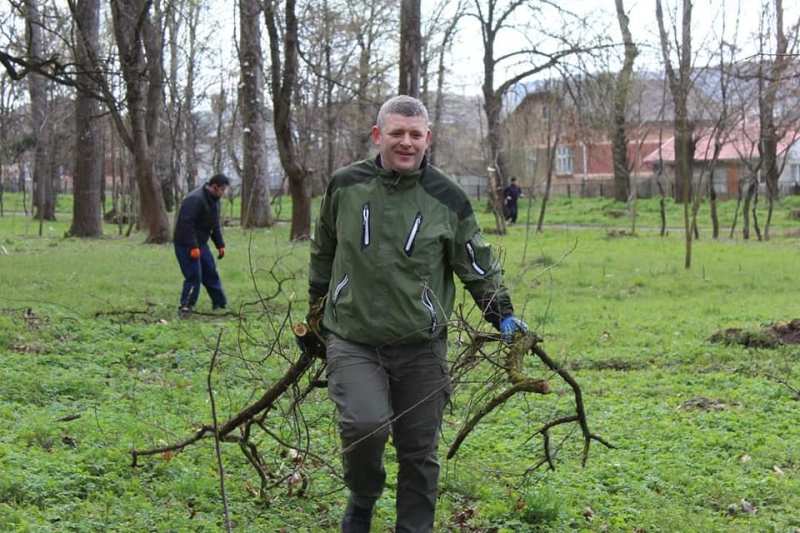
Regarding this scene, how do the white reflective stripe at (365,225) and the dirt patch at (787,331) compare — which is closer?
the white reflective stripe at (365,225)

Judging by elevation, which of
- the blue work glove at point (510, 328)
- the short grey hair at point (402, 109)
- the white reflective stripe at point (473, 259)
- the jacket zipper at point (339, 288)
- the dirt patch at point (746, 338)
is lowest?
the dirt patch at point (746, 338)

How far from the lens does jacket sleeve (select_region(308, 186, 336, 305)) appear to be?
4.54 m

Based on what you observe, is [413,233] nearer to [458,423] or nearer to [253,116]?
[458,423]

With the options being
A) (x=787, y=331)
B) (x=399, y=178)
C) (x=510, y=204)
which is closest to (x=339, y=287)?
(x=399, y=178)

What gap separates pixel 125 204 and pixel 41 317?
23.8m

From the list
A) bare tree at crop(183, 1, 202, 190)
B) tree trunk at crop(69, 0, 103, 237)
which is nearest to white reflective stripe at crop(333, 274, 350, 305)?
tree trunk at crop(69, 0, 103, 237)

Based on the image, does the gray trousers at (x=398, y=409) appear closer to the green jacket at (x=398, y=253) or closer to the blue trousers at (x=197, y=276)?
the green jacket at (x=398, y=253)

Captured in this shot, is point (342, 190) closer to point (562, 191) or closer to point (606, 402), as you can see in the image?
point (606, 402)

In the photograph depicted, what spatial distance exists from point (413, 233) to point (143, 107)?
67.4 feet

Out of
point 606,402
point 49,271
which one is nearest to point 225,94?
point 49,271

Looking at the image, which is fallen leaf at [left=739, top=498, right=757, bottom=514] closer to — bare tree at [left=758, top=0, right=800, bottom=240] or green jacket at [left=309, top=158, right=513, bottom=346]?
green jacket at [left=309, top=158, right=513, bottom=346]

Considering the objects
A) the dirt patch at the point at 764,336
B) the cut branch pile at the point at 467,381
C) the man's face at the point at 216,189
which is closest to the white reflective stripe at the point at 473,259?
the cut branch pile at the point at 467,381

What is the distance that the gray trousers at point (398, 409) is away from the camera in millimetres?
4289

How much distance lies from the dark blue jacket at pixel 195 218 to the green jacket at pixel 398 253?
7.72 meters
